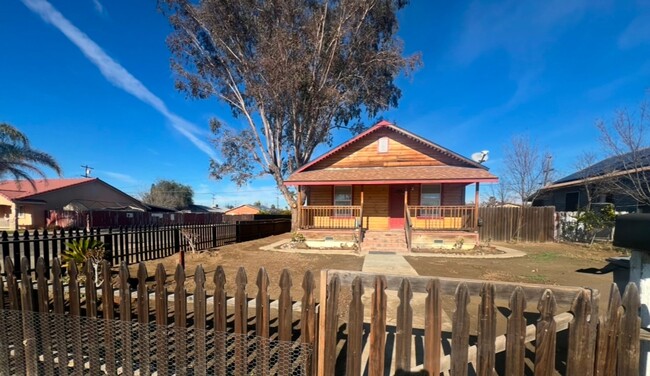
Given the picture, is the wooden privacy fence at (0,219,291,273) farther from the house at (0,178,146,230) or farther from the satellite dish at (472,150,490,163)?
the house at (0,178,146,230)

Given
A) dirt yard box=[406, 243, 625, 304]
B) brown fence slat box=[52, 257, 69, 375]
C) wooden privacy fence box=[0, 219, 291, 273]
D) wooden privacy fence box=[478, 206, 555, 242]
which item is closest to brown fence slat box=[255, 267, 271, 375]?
brown fence slat box=[52, 257, 69, 375]

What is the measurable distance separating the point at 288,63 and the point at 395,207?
11.0 metres

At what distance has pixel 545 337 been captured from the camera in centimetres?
185

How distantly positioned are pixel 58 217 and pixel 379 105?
33104mm

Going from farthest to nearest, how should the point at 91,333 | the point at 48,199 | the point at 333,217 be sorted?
the point at 48,199 → the point at 333,217 → the point at 91,333

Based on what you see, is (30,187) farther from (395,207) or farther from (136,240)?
(395,207)

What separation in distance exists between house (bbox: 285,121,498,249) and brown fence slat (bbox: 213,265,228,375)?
11.0 m

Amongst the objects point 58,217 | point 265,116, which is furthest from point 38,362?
point 58,217

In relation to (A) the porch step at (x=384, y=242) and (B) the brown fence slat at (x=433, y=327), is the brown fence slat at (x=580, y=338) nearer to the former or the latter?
(B) the brown fence slat at (x=433, y=327)

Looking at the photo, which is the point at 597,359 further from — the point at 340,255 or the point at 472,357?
the point at 340,255

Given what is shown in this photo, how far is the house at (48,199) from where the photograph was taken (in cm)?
2758

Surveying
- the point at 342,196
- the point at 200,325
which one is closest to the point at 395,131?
the point at 342,196

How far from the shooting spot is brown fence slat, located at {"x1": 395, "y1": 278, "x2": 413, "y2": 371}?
1925mm

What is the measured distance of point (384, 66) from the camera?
20.1m
